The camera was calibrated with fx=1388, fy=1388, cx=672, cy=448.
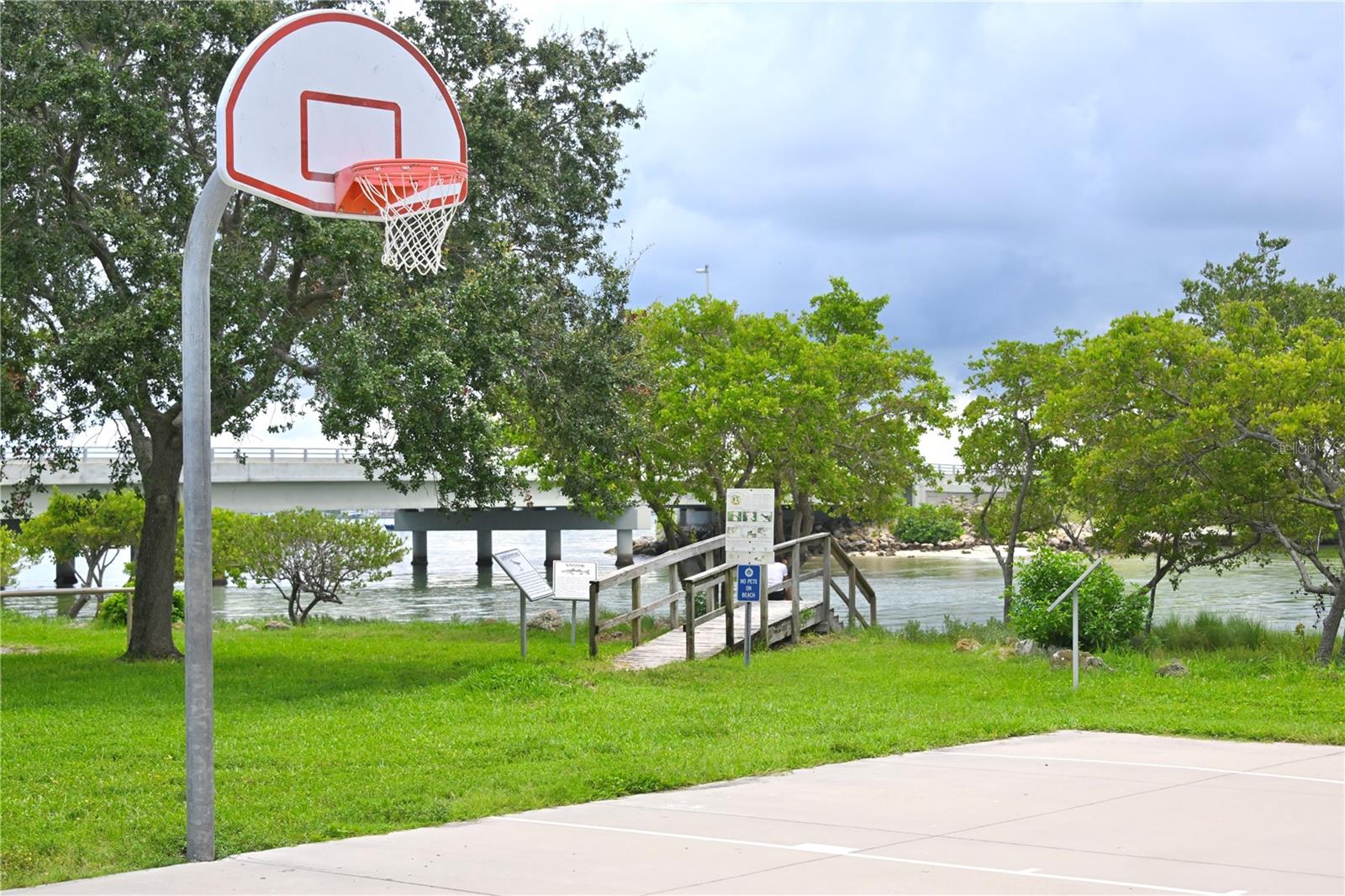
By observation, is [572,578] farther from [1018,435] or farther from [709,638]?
[1018,435]

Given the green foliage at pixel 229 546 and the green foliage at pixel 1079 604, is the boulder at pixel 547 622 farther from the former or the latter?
the green foliage at pixel 1079 604

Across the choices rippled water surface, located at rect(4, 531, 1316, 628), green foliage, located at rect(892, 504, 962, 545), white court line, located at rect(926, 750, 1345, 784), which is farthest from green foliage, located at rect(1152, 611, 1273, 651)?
green foliage, located at rect(892, 504, 962, 545)

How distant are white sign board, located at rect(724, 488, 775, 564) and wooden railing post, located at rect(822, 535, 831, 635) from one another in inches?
157

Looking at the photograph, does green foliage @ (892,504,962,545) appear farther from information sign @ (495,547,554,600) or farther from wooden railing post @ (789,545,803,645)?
information sign @ (495,547,554,600)

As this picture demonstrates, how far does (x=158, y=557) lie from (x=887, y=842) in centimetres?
1385

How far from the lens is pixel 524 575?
19.4 m

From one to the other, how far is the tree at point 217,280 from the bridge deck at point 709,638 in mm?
2805

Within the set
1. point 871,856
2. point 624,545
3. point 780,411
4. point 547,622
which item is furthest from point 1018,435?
point 624,545

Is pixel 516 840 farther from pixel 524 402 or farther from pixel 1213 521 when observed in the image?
pixel 1213 521

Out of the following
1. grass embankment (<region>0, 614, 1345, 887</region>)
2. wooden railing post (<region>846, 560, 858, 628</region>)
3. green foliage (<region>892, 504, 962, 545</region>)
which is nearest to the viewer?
grass embankment (<region>0, 614, 1345, 887</region>)

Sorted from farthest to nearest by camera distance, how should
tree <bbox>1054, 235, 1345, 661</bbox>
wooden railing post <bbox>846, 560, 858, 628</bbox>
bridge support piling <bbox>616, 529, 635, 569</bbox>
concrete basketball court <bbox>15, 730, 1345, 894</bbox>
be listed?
1. bridge support piling <bbox>616, 529, 635, 569</bbox>
2. wooden railing post <bbox>846, 560, 858, 628</bbox>
3. tree <bbox>1054, 235, 1345, 661</bbox>
4. concrete basketball court <bbox>15, 730, 1345, 894</bbox>

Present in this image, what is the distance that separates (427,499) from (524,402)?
32122mm

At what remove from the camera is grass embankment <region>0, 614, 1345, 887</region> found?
29.3 ft

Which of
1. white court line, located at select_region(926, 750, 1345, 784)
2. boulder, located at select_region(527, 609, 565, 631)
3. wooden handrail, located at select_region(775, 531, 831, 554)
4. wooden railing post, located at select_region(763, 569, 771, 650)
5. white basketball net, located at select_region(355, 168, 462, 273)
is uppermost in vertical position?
white basketball net, located at select_region(355, 168, 462, 273)
